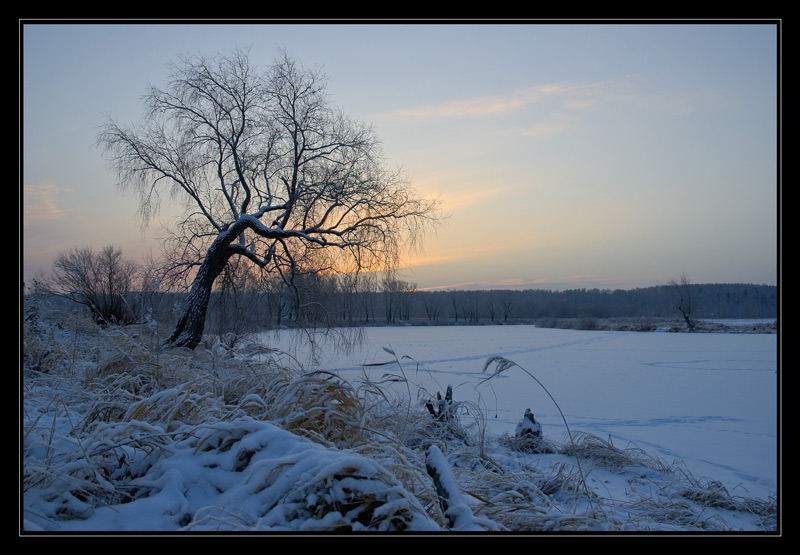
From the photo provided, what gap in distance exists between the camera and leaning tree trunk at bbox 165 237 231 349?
8.61 meters

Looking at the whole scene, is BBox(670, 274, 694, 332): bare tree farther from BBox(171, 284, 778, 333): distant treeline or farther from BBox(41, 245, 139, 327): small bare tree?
BBox(41, 245, 139, 327): small bare tree

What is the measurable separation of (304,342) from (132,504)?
9045 mm

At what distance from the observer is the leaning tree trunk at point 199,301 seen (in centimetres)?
861

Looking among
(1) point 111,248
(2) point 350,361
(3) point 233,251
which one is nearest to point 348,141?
(3) point 233,251

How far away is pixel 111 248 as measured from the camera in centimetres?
1183

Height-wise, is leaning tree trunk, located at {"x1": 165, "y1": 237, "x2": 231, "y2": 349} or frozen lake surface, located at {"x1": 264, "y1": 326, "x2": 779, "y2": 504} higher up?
leaning tree trunk, located at {"x1": 165, "y1": 237, "x2": 231, "y2": 349}

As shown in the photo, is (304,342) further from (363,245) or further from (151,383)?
(151,383)

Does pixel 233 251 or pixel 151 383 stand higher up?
pixel 233 251

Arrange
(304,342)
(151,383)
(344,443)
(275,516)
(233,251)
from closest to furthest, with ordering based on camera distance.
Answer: (275,516), (344,443), (151,383), (233,251), (304,342)

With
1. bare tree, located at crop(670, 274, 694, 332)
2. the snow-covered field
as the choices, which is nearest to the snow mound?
the snow-covered field

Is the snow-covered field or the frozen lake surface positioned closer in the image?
the snow-covered field
